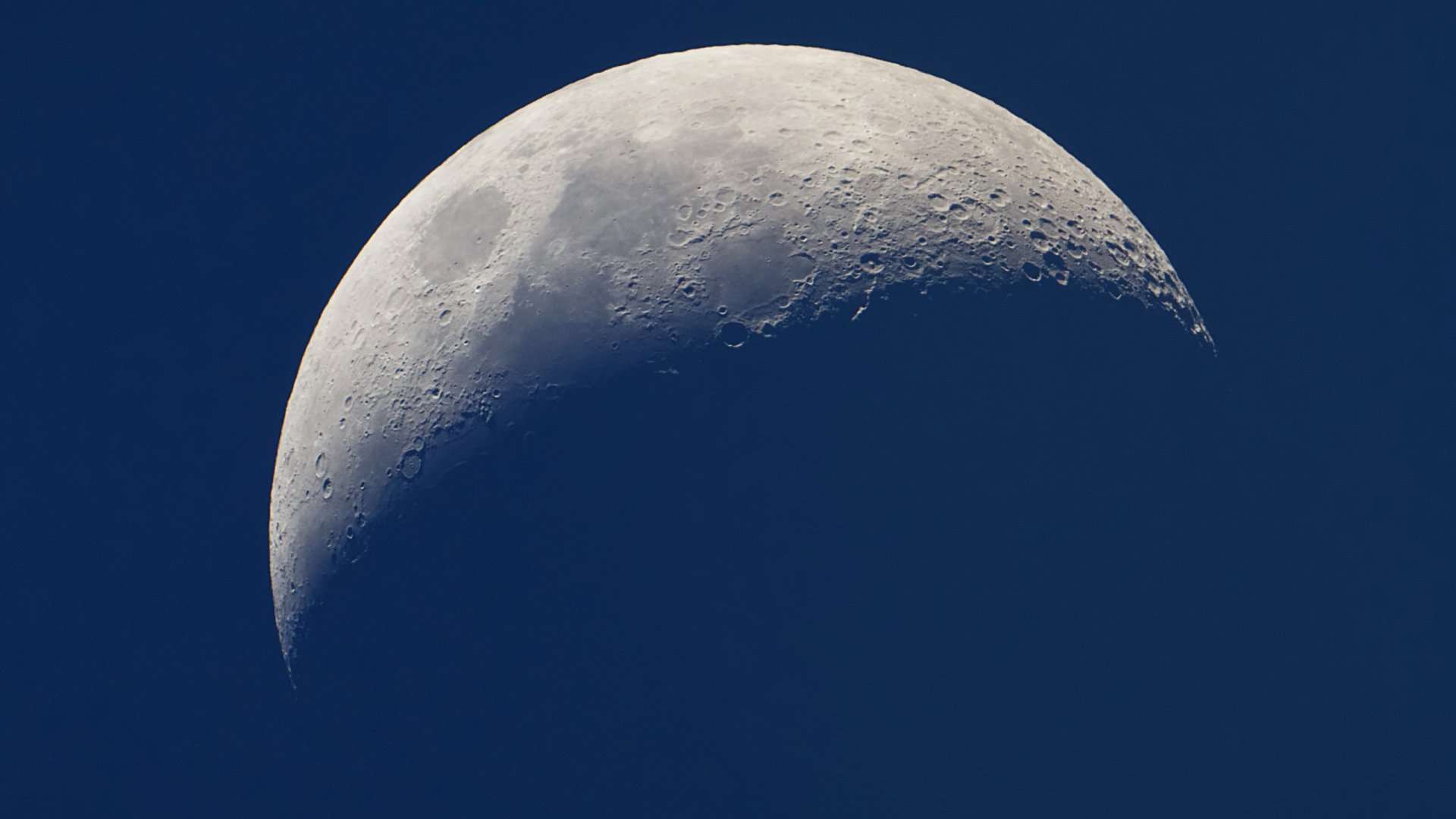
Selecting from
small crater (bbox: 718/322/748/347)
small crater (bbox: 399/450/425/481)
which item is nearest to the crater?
small crater (bbox: 399/450/425/481)

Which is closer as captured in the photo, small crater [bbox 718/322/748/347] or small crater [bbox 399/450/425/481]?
small crater [bbox 718/322/748/347]

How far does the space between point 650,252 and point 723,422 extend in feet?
2.66

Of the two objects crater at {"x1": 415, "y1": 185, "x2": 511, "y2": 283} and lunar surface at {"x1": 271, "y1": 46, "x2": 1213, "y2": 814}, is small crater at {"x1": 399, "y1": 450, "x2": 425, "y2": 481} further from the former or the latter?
crater at {"x1": 415, "y1": 185, "x2": 511, "y2": 283}

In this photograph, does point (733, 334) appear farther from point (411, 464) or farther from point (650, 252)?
point (411, 464)

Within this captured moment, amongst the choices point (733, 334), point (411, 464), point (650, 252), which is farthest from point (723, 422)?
point (411, 464)

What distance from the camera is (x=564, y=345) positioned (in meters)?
7.67

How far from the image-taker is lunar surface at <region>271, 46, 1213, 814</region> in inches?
287

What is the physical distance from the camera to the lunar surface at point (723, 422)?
7.28 metres

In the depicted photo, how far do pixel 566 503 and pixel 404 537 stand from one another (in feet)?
2.59

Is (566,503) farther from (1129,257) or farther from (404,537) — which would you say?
(1129,257)

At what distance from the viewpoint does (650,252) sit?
7.75 metres

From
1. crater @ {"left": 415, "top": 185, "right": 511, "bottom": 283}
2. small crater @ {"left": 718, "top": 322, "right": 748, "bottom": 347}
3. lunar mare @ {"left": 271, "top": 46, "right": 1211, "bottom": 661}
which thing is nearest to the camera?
small crater @ {"left": 718, "top": 322, "right": 748, "bottom": 347}

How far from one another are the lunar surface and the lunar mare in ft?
0.05

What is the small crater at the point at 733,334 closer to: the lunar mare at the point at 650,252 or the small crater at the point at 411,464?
the lunar mare at the point at 650,252
